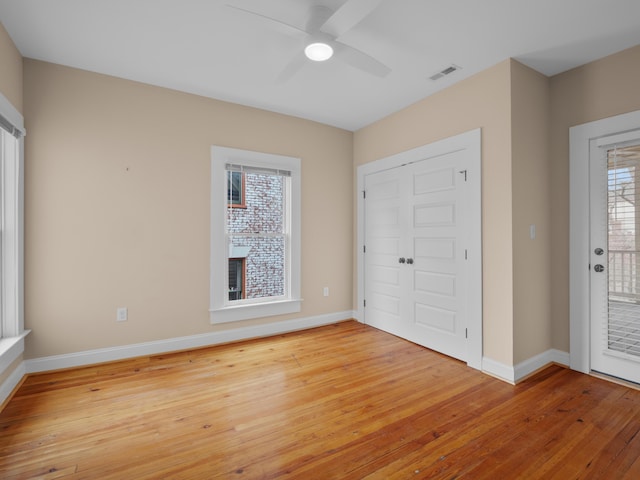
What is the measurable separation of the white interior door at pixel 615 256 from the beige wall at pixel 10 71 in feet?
15.4

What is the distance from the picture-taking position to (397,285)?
3.73 meters


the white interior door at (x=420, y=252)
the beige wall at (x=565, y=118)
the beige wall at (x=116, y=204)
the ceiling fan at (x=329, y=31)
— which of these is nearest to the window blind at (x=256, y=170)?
the beige wall at (x=116, y=204)

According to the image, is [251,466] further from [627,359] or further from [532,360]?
[627,359]

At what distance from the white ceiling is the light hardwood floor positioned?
8.20 feet

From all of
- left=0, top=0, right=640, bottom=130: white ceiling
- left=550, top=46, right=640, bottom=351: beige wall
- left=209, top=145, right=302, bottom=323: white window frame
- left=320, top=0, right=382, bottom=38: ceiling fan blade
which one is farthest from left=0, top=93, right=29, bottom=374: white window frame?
left=550, top=46, right=640, bottom=351: beige wall

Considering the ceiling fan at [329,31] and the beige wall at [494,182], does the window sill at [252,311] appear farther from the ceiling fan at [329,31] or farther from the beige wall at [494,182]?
the ceiling fan at [329,31]

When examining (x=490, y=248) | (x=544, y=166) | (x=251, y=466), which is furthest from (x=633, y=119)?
(x=251, y=466)

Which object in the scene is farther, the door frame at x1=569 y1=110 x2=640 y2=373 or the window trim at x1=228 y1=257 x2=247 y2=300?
the window trim at x1=228 y1=257 x2=247 y2=300

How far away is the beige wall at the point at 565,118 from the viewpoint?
255cm

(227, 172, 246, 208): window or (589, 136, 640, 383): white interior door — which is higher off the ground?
(227, 172, 246, 208): window

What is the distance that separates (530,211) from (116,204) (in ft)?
12.5

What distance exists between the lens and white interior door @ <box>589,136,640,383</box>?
2.46 m

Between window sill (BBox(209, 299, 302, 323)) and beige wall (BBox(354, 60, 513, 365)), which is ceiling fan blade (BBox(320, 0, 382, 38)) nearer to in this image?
beige wall (BBox(354, 60, 513, 365))

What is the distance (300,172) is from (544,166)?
259cm
